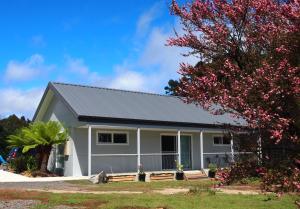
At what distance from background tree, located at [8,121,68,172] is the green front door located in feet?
25.3

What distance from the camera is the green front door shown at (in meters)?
29.7

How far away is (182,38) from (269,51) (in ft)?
4.72

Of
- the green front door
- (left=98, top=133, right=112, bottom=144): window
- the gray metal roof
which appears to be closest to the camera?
the gray metal roof

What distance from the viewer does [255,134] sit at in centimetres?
643

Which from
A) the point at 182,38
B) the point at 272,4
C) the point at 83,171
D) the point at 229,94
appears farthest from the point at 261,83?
the point at 83,171

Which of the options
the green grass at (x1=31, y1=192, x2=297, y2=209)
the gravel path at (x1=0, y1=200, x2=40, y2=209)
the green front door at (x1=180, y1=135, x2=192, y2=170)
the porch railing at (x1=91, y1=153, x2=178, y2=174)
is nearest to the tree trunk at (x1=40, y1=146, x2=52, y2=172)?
the porch railing at (x1=91, y1=153, x2=178, y2=174)

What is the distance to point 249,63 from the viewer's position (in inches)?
262

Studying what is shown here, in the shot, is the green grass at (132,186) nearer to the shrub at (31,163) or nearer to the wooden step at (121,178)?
the wooden step at (121,178)

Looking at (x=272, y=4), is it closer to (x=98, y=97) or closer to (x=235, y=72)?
(x=235, y=72)

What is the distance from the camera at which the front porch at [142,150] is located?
25356 millimetres

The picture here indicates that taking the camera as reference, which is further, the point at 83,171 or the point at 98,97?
the point at 98,97

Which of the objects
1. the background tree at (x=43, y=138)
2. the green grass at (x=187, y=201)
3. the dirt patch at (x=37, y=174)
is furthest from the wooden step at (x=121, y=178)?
the green grass at (x=187, y=201)

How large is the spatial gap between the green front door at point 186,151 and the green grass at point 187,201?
1528 cm

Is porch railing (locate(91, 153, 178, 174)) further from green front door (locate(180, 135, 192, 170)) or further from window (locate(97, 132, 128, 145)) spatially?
green front door (locate(180, 135, 192, 170))
